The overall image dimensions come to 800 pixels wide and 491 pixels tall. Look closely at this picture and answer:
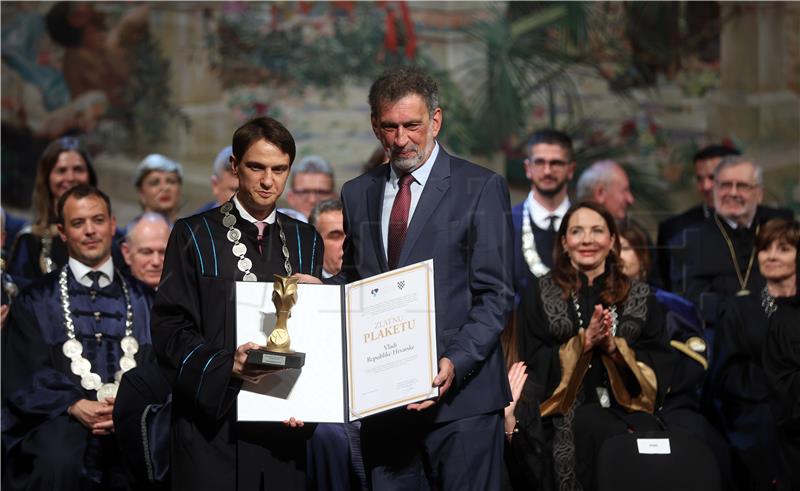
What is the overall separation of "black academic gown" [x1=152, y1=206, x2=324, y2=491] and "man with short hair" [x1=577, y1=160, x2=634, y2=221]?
3.25 m

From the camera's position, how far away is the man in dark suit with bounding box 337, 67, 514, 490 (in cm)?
446

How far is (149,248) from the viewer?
655 centimetres

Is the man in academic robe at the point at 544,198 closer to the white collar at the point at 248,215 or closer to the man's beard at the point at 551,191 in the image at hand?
the man's beard at the point at 551,191

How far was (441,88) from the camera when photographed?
914cm

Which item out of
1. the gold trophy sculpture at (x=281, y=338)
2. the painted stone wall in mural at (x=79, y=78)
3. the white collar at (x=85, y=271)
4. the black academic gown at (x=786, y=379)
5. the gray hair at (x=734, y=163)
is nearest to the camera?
the gold trophy sculpture at (x=281, y=338)

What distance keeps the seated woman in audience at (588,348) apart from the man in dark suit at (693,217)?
1.51 meters

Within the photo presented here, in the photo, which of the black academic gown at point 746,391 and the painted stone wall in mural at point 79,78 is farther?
the painted stone wall in mural at point 79,78

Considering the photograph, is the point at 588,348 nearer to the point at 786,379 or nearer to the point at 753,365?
the point at 786,379

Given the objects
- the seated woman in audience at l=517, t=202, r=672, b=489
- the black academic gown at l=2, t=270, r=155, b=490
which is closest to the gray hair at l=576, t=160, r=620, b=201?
the seated woman in audience at l=517, t=202, r=672, b=489

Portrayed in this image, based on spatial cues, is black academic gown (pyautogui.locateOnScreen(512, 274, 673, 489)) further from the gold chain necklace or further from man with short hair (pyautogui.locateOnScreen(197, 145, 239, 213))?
man with short hair (pyautogui.locateOnScreen(197, 145, 239, 213))

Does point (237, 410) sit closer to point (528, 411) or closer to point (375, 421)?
point (375, 421)

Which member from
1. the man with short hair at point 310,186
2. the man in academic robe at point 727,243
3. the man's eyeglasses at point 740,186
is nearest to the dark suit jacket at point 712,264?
the man in academic robe at point 727,243

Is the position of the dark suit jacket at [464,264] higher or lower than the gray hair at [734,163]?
lower

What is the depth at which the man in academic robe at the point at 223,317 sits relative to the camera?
448cm
